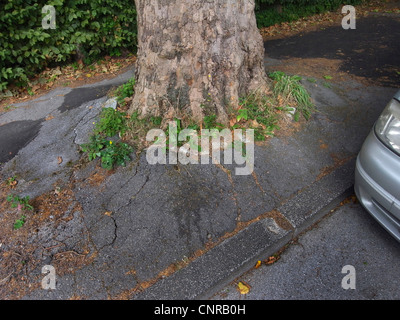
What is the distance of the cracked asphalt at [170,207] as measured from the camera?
7.89ft

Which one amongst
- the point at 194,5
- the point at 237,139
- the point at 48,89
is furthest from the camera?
the point at 48,89

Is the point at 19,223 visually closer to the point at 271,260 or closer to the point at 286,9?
the point at 271,260

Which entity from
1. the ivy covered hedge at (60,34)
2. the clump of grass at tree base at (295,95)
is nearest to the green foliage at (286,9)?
the ivy covered hedge at (60,34)

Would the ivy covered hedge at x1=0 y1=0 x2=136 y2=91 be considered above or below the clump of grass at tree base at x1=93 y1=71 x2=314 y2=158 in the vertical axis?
above

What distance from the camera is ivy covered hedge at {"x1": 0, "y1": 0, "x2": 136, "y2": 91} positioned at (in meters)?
4.67

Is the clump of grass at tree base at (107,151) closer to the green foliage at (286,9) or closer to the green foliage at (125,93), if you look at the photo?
the green foliage at (125,93)

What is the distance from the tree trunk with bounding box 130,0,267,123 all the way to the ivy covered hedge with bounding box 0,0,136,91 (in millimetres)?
2214

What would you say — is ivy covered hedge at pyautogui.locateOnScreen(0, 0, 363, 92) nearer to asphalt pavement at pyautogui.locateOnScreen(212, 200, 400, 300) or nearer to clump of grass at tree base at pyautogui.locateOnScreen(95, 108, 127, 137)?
clump of grass at tree base at pyautogui.locateOnScreen(95, 108, 127, 137)

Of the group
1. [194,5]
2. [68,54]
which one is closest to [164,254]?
[194,5]

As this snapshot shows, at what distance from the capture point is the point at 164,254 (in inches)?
100

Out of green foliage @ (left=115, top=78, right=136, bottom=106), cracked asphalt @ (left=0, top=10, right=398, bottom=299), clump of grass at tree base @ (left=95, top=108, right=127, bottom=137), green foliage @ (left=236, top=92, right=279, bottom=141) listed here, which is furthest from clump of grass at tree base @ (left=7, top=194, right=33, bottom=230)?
green foliage @ (left=236, top=92, right=279, bottom=141)

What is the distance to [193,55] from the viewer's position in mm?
3346
